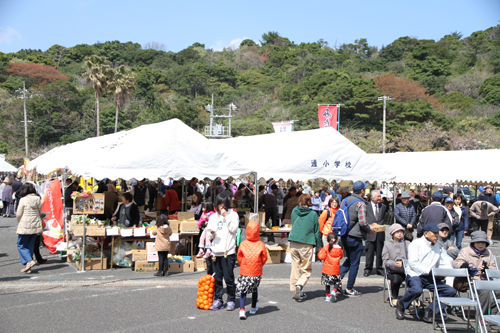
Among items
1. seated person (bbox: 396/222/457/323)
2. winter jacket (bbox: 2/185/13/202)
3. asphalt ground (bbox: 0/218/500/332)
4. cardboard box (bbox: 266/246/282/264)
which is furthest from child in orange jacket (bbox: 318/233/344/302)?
winter jacket (bbox: 2/185/13/202)

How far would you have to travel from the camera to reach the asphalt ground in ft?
17.6

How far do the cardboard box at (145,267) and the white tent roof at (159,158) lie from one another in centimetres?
194

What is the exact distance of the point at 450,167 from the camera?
57.8 ft

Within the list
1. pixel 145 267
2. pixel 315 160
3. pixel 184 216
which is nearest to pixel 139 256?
pixel 145 267

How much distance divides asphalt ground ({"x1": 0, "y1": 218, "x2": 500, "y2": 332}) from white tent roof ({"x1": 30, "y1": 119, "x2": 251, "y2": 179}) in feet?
7.46

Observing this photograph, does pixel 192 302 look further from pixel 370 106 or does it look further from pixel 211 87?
pixel 211 87

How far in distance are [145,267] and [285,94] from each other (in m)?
65.7

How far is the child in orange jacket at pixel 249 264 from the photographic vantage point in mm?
5582

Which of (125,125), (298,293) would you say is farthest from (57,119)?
(298,293)

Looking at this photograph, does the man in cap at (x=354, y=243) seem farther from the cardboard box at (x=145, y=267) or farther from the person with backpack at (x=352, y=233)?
the cardboard box at (x=145, y=267)

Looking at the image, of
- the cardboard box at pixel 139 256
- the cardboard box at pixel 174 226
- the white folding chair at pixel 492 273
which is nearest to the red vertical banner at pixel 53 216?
the cardboard box at pixel 139 256

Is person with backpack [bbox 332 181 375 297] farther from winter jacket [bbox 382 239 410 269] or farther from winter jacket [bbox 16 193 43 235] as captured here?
winter jacket [bbox 16 193 43 235]

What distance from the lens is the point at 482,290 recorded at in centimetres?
540

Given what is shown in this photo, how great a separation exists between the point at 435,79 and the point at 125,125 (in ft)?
161
